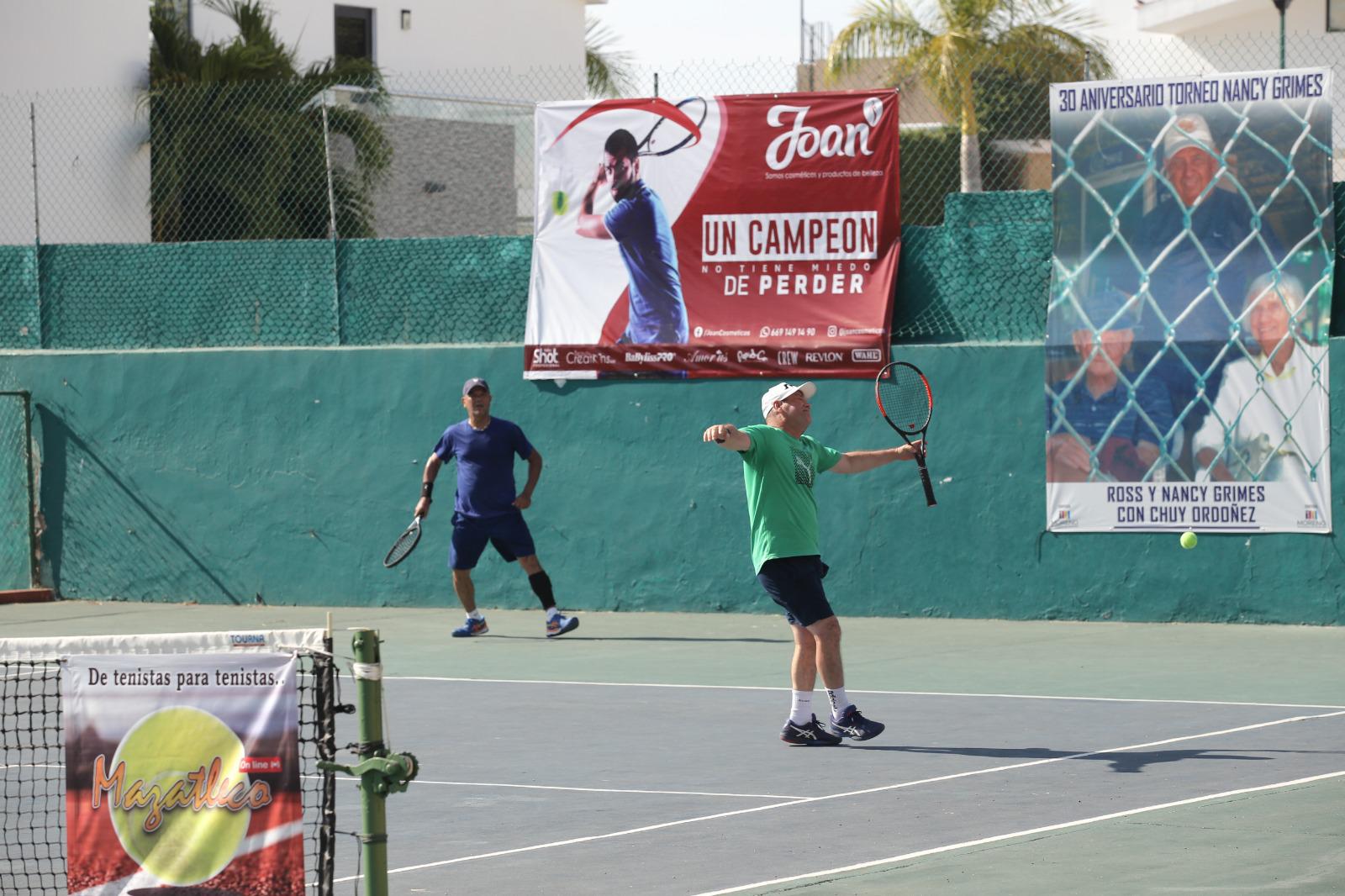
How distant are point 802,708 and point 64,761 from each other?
427 cm

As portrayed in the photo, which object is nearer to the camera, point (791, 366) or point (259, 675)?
point (259, 675)

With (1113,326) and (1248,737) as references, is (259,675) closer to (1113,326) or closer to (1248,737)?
(1248,737)

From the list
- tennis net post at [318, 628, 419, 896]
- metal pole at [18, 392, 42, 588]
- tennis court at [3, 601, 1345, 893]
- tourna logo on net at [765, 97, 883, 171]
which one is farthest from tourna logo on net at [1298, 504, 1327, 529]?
metal pole at [18, 392, 42, 588]

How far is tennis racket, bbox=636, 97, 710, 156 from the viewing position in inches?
611

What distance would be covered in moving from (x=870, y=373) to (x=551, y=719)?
525cm

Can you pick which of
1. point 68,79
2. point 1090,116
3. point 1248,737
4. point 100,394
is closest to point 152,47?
point 68,79

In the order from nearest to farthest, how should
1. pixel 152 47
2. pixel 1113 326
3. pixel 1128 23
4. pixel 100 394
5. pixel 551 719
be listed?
1. pixel 551 719
2. pixel 1113 326
3. pixel 100 394
4. pixel 152 47
5. pixel 1128 23

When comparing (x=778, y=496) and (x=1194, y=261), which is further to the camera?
(x=1194, y=261)

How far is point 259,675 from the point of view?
17.3 feet

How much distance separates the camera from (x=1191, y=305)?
1412 centimetres

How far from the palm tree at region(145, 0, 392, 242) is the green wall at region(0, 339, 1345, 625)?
190cm

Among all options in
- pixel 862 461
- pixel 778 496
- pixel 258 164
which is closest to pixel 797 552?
pixel 778 496

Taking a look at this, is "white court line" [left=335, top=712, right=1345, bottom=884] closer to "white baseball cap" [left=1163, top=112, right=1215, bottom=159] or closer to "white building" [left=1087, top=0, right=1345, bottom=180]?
"white baseball cap" [left=1163, top=112, right=1215, bottom=159]

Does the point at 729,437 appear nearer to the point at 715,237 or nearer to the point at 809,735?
the point at 809,735
